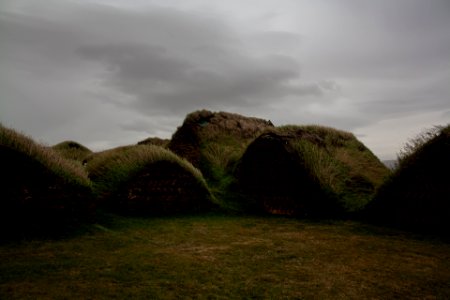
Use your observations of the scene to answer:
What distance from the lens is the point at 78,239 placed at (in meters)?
3.34

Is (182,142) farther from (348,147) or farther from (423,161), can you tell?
(423,161)

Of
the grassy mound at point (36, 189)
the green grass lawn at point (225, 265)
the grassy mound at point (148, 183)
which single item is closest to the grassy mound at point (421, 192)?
the green grass lawn at point (225, 265)

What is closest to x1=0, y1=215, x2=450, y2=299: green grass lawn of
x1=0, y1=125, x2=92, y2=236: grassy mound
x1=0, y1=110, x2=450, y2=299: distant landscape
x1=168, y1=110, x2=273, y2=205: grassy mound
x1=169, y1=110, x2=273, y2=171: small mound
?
x1=0, y1=110, x2=450, y2=299: distant landscape

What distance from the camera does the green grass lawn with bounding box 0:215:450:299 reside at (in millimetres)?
2021

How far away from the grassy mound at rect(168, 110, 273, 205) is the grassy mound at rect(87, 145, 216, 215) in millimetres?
1221

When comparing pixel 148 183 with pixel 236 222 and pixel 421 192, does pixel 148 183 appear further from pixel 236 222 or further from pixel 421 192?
pixel 421 192

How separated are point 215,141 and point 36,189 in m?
5.07

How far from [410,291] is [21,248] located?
307cm

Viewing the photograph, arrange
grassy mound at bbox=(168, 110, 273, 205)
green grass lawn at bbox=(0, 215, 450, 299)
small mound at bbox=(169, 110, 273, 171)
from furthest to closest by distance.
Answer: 1. small mound at bbox=(169, 110, 273, 171)
2. grassy mound at bbox=(168, 110, 273, 205)
3. green grass lawn at bbox=(0, 215, 450, 299)

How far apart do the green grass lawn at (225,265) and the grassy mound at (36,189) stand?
1.06ft

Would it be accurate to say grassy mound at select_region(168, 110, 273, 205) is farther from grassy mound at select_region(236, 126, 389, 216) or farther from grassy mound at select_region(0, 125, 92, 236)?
grassy mound at select_region(0, 125, 92, 236)

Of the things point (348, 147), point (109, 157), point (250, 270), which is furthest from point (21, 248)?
point (348, 147)

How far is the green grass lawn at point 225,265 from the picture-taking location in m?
2.02

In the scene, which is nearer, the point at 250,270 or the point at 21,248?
the point at 250,270
